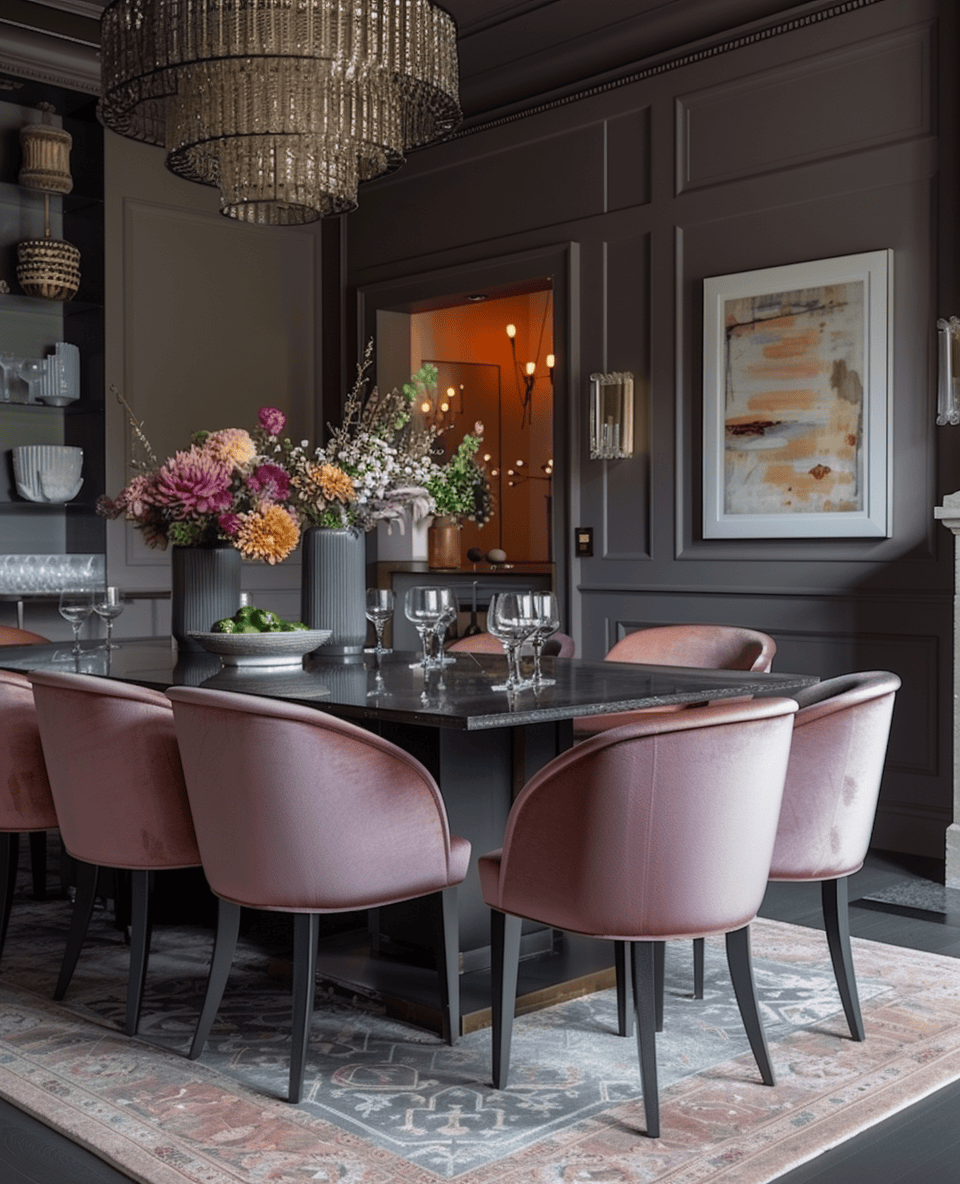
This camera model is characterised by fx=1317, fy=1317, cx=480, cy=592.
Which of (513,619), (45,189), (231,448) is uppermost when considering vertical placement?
(45,189)

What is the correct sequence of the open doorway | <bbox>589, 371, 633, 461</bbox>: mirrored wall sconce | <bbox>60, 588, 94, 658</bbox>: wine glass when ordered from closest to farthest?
<bbox>60, 588, 94, 658</bbox>: wine glass, <bbox>589, 371, 633, 461</bbox>: mirrored wall sconce, the open doorway

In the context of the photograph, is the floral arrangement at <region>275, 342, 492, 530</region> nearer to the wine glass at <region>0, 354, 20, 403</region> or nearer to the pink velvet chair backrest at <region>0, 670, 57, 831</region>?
the pink velvet chair backrest at <region>0, 670, 57, 831</region>

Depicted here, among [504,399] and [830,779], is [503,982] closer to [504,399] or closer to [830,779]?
[830,779]

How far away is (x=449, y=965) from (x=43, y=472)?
12.3 feet

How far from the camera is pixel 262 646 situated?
123 inches

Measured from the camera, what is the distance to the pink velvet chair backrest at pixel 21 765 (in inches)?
119

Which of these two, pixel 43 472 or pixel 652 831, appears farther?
pixel 43 472

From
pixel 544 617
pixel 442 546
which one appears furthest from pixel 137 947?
pixel 442 546

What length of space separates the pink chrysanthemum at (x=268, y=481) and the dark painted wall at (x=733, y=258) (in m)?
2.24

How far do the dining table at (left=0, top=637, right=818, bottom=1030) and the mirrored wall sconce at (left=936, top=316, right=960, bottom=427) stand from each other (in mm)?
1695

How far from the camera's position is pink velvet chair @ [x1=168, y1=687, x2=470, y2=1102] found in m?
2.32

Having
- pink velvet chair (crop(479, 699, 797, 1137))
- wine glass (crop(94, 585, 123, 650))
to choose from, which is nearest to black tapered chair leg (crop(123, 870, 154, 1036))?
pink velvet chair (crop(479, 699, 797, 1137))

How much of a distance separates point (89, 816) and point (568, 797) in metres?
1.10

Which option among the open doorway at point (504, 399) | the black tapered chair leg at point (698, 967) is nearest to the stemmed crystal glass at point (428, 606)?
the black tapered chair leg at point (698, 967)
